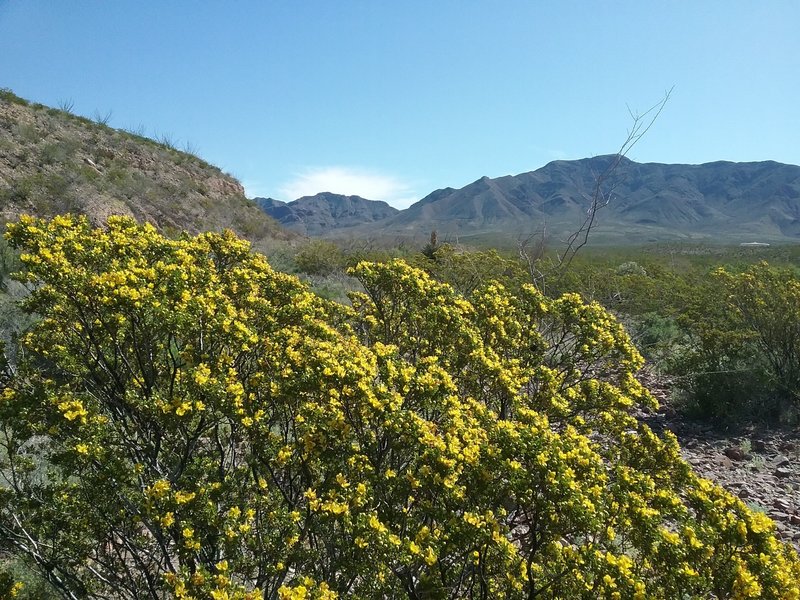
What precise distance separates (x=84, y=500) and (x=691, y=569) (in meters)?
3.98

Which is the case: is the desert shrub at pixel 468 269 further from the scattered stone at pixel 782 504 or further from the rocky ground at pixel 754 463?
the scattered stone at pixel 782 504

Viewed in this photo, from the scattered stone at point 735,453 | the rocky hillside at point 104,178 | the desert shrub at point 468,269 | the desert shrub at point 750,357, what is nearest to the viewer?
the scattered stone at point 735,453

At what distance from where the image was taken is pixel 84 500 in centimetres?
350

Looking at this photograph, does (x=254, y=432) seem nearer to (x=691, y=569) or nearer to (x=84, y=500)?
(x=84, y=500)

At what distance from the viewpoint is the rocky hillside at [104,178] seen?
17.6 metres

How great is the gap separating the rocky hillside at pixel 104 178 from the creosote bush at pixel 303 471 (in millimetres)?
16444

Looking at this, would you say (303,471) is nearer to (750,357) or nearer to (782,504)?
(782,504)

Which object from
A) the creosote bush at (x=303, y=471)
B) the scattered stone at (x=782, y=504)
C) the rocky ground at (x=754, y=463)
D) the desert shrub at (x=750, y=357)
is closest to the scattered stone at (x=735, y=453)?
the rocky ground at (x=754, y=463)

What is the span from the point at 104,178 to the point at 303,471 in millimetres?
22594

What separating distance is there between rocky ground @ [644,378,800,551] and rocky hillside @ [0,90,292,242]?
19.5m

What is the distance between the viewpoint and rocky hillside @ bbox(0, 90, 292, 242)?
692 inches

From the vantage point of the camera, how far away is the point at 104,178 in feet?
69.3

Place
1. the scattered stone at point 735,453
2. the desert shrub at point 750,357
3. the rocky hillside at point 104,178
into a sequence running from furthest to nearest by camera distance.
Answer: the rocky hillside at point 104,178 → the desert shrub at point 750,357 → the scattered stone at point 735,453

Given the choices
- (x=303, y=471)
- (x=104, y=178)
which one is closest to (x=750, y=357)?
(x=303, y=471)
